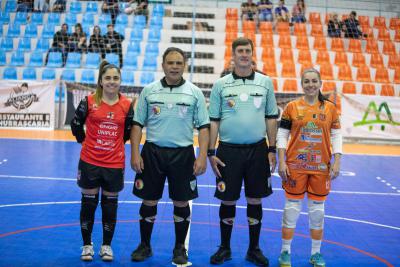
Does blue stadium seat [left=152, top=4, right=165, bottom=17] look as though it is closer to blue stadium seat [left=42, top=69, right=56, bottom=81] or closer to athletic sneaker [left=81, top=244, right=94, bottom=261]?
blue stadium seat [left=42, top=69, right=56, bottom=81]

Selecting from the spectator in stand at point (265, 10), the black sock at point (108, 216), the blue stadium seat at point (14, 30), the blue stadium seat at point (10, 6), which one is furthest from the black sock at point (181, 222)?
the blue stadium seat at point (10, 6)

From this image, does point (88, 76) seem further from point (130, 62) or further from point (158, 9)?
point (158, 9)

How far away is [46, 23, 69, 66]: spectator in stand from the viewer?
747 inches

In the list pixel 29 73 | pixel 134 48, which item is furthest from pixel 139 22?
pixel 29 73

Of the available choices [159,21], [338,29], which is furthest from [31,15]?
[338,29]

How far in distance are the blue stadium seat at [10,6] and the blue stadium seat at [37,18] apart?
90 centimetres

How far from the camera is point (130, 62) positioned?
1967 cm

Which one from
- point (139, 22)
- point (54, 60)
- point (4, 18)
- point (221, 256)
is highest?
point (139, 22)

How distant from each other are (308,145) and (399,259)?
164 centimetres

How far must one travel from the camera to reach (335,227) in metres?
7.12

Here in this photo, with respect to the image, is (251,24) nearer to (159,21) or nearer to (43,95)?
(159,21)

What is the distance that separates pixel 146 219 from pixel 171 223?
1.35 meters

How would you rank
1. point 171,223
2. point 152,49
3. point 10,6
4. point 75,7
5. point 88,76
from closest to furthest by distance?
point 171,223, point 88,76, point 152,49, point 10,6, point 75,7

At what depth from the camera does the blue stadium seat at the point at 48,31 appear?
20.5 m
